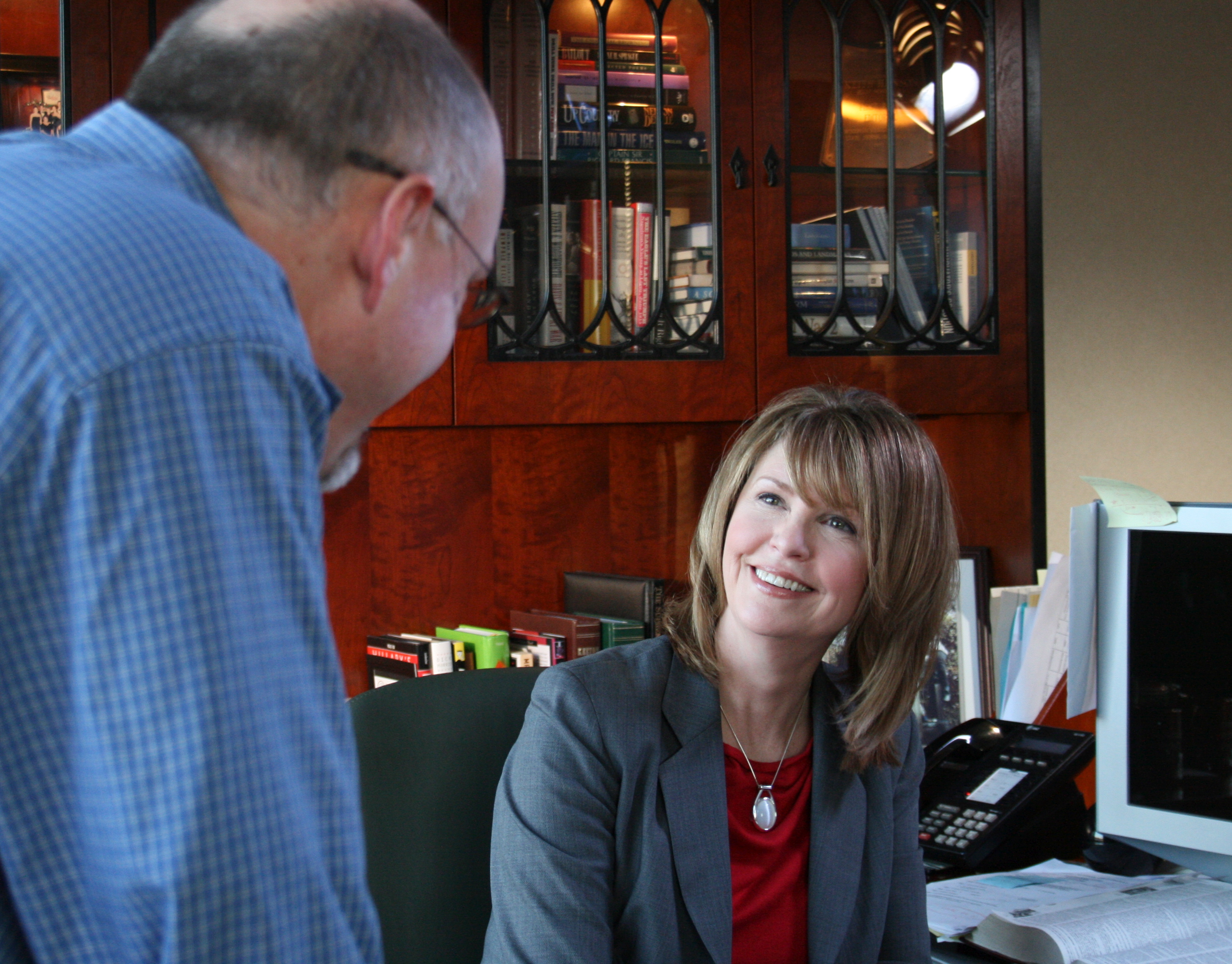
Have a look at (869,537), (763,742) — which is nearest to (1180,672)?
(869,537)

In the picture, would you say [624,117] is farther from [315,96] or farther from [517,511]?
[315,96]

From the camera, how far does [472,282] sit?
65 centimetres

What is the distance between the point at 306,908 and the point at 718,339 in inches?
68.6

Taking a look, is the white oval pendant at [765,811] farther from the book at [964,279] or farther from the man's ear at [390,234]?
the book at [964,279]

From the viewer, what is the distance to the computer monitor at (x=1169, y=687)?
145 centimetres

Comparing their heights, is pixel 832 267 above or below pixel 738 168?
below

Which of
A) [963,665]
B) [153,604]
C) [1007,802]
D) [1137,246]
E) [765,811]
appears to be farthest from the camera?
[1137,246]

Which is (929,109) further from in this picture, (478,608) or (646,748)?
(646,748)

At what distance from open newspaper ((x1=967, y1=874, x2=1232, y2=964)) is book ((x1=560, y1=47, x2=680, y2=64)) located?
59.1 inches

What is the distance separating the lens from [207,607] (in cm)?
38

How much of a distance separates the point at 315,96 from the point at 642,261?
1.55m

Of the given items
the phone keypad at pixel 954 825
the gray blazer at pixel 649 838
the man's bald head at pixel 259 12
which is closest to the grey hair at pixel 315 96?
the man's bald head at pixel 259 12

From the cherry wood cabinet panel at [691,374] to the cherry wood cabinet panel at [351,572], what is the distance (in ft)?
1.17

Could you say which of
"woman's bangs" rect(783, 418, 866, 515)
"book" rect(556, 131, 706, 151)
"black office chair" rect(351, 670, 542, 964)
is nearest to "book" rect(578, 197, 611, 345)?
"book" rect(556, 131, 706, 151)
